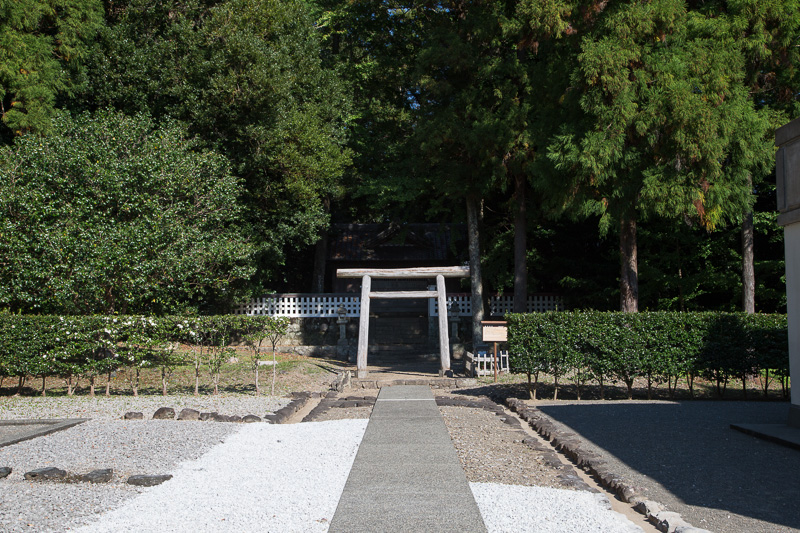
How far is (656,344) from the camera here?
10.7 m

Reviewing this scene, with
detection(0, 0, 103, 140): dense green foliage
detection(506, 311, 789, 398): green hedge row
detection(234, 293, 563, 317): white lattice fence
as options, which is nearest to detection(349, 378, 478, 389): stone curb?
detection(506, 311, 789, 398): green hedge row

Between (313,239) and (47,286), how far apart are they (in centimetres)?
889

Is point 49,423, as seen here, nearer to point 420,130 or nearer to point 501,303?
point 420,130

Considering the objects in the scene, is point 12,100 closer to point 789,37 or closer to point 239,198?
point 239,198

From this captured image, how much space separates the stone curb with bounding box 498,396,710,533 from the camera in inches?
168

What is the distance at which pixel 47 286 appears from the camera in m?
12.0

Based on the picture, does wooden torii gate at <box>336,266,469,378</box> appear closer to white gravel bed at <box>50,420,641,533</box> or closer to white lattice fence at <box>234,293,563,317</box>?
white lattice fence at <box>234,293,563,317</box>

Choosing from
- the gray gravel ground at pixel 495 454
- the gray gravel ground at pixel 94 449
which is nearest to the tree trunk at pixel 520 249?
the gray gravel ground at pixel 495 454

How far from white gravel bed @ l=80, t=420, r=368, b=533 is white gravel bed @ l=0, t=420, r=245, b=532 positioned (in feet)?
0.76

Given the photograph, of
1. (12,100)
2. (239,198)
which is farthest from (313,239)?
(12,100)

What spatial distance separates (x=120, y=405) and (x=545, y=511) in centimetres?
770

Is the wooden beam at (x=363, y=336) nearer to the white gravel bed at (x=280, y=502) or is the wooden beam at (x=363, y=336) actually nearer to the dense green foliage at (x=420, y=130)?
the dense green foliage at (x=420, y=130)

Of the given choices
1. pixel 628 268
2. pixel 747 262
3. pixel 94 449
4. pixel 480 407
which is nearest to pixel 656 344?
pixel 628 268

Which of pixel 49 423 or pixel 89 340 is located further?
pixel 89 340
